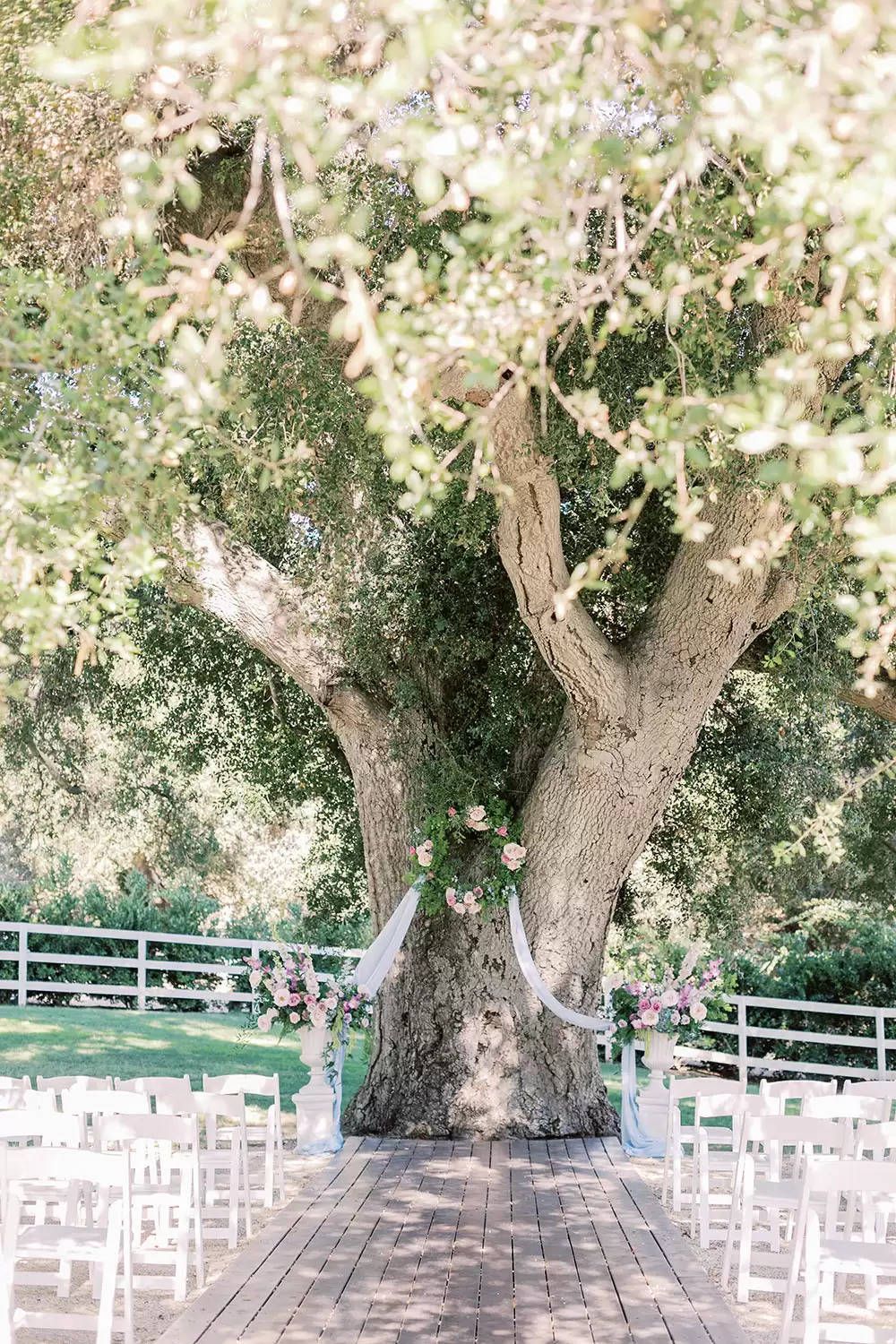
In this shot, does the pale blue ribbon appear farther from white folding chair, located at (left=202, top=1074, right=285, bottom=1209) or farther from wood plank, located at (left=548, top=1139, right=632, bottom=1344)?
white folding chair, located at (left=202, top=1074, right=285, bottom=1209)

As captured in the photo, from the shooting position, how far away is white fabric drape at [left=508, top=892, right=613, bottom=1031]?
366 inches

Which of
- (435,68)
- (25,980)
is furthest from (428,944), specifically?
(25,980)

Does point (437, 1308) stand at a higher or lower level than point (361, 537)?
lower

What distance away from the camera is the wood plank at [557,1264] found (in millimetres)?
5066

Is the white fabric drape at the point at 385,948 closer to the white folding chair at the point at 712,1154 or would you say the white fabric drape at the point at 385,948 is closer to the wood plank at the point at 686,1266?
the wood plank at the point at 686,1266

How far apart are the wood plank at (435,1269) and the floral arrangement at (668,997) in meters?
1.77

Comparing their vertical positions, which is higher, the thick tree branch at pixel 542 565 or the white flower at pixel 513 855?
the thick tree branch at pixel 542 565

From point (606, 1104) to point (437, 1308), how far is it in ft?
15.6

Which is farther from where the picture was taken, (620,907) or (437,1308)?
(620,907)

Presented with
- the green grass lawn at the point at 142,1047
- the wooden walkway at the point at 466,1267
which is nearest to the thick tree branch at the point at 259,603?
the wooden walkway at the point at 466,1267

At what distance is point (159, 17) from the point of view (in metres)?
2.07

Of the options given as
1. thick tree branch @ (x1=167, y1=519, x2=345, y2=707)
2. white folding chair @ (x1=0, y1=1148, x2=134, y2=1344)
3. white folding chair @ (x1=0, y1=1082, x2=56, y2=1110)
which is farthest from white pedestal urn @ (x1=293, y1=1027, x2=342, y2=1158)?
white folding chair @ (x1=0, y1=1148, x2=134, y2=1344)

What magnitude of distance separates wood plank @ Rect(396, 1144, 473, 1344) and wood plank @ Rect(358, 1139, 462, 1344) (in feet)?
0.07

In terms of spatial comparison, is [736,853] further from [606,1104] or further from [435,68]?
[435,68]
